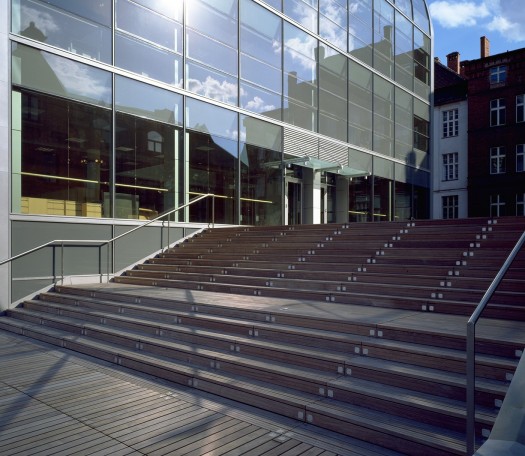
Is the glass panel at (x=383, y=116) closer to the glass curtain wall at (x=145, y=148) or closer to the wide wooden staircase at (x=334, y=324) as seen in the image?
the glass curtain wall at (x=145, y=148)

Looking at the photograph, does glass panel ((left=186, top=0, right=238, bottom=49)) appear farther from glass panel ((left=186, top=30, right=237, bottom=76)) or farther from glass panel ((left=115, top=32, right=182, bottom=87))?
glass panel ((left=115, top=32, right=182, bottom=87))

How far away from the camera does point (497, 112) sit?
31.2 metres

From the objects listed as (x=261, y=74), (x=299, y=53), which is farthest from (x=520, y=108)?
(x=261, y=74)

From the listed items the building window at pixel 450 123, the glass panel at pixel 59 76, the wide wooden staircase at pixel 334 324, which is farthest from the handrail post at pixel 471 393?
the building window at pixel 450 123

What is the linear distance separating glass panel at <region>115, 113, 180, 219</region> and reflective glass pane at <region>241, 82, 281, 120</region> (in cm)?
318

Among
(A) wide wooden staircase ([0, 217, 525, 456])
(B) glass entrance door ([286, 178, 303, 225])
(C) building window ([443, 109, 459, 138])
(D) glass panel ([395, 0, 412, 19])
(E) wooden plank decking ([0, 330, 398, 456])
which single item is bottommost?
(E) wooden plank decking ([0, 330, 398, 456])

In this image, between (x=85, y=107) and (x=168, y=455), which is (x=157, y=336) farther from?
(x=85, y=107)

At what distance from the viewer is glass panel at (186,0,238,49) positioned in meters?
14.0

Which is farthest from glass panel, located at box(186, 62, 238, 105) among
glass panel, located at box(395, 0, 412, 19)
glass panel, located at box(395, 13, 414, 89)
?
glass panel, located at box(395, 0, 412, 19)

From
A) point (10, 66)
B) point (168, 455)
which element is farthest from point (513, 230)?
point (10, 66)

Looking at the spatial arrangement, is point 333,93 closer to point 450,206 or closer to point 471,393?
point 471,393

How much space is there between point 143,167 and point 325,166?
25.6 ft

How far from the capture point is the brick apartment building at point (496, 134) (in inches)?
1185

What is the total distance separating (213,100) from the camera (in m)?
14.3
